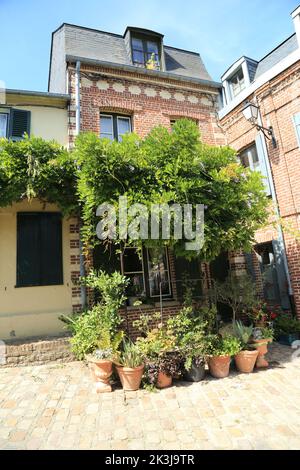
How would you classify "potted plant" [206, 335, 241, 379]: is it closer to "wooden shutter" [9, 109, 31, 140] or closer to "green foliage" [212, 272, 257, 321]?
"green foliage" [212, 272, 257, 321]

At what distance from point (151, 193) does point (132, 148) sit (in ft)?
2.72

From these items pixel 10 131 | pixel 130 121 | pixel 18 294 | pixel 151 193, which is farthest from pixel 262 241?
pixel 10 131

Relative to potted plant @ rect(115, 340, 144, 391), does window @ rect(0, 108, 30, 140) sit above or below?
above

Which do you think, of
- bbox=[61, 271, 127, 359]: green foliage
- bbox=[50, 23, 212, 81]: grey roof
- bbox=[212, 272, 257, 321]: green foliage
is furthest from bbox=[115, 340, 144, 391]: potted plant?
bbox=[50, 23, 212, 81]: grey roof

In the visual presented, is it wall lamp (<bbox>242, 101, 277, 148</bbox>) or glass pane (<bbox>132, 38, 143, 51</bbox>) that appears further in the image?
glass pane (<bbox>132, 38, 143, 51</bbox>)

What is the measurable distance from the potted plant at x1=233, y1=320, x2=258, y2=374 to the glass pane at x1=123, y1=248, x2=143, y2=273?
265cm

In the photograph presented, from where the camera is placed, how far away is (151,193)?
4586 millimetres

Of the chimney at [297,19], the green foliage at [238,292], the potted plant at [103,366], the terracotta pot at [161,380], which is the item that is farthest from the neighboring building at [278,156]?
the potted plant at [103,366]

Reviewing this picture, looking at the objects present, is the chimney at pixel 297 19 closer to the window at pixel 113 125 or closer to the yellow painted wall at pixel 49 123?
the window at pixel 113 125

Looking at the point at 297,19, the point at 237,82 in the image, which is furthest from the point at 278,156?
the point at 237,82

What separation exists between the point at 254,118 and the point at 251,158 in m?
1.22

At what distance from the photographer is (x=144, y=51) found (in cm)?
845

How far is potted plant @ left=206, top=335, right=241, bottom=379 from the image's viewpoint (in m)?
4.48
